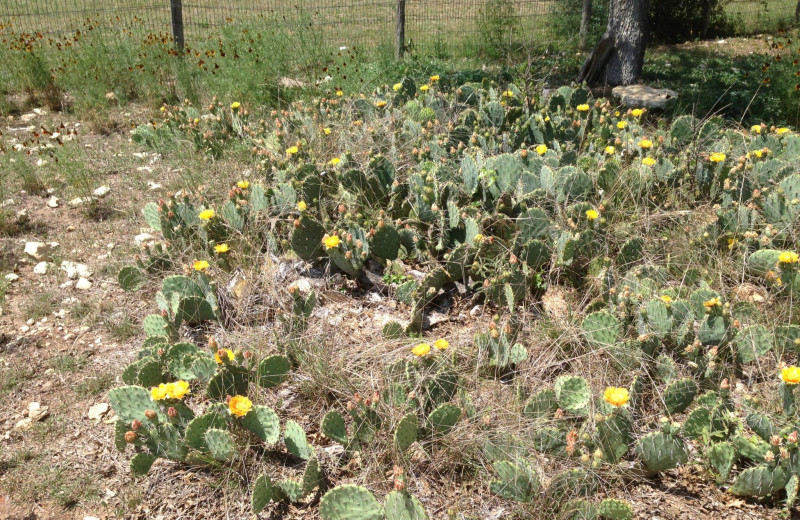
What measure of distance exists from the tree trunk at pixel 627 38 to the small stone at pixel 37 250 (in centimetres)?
624

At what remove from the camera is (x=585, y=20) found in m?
9.78

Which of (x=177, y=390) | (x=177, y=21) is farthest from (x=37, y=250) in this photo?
(x=177, y=21)

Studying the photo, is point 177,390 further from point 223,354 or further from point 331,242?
point 331,242

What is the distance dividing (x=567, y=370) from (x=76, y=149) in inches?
174

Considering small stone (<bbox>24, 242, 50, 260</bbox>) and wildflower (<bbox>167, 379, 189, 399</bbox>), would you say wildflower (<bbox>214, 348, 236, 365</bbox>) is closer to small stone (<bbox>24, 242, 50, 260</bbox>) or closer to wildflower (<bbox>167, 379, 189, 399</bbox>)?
wildflower (<bbox>167, 379, 189, 399</bbox>)

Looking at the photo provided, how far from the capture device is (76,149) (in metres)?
5.27

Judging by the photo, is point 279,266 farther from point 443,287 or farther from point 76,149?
point 76,149

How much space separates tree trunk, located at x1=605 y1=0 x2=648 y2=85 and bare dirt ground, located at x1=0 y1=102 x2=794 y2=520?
5.32 metres

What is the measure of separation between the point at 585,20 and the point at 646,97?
3.91 metres

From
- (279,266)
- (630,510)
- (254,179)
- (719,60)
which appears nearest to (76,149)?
(254,179)

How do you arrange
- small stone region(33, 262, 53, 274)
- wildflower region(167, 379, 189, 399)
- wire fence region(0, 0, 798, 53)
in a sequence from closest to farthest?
wildflower region(167, 379, 189, 399) < small stone region(33, 262, 53, 274) < wire fence region(0, 0, 798, 53)

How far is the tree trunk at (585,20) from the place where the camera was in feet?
31.6

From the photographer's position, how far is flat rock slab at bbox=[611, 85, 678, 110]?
629 cm

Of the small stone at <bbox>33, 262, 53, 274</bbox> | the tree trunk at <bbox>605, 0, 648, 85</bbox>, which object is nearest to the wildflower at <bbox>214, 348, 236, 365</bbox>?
the small stone at <bbox>33, 262, 53, 274</bbox>
